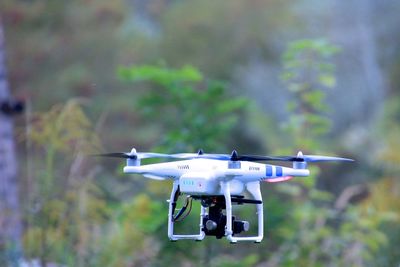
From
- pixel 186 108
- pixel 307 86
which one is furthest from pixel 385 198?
pixel 186 108

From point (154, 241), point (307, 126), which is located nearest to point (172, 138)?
point (154, 241)

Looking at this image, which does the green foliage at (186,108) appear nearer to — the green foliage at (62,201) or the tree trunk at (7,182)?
the green foliage at (62,201)

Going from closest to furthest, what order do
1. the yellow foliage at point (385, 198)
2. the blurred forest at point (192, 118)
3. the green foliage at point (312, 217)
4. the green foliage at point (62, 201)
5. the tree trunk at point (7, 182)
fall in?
the green foliage at point (62, 201), the blurred forest at point (192, 118), the tree trunk at point (7, 182), the green foliage at point (312, 217), the yellow foliage at point (385, 198)

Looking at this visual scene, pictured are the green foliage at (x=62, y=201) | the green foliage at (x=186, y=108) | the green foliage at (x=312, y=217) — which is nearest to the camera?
the green foliage at (x=62, y=201)

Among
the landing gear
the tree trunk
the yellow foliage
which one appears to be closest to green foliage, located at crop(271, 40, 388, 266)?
the yellow foliage

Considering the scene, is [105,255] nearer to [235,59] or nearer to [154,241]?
[154,241]

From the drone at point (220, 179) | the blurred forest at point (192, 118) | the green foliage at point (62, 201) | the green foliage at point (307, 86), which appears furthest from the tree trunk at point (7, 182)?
the drone at point (220, 179)

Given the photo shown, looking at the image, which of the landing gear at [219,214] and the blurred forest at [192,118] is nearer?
the landing gear at [219,214]

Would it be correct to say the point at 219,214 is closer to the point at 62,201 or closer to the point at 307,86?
the point at 62,201
